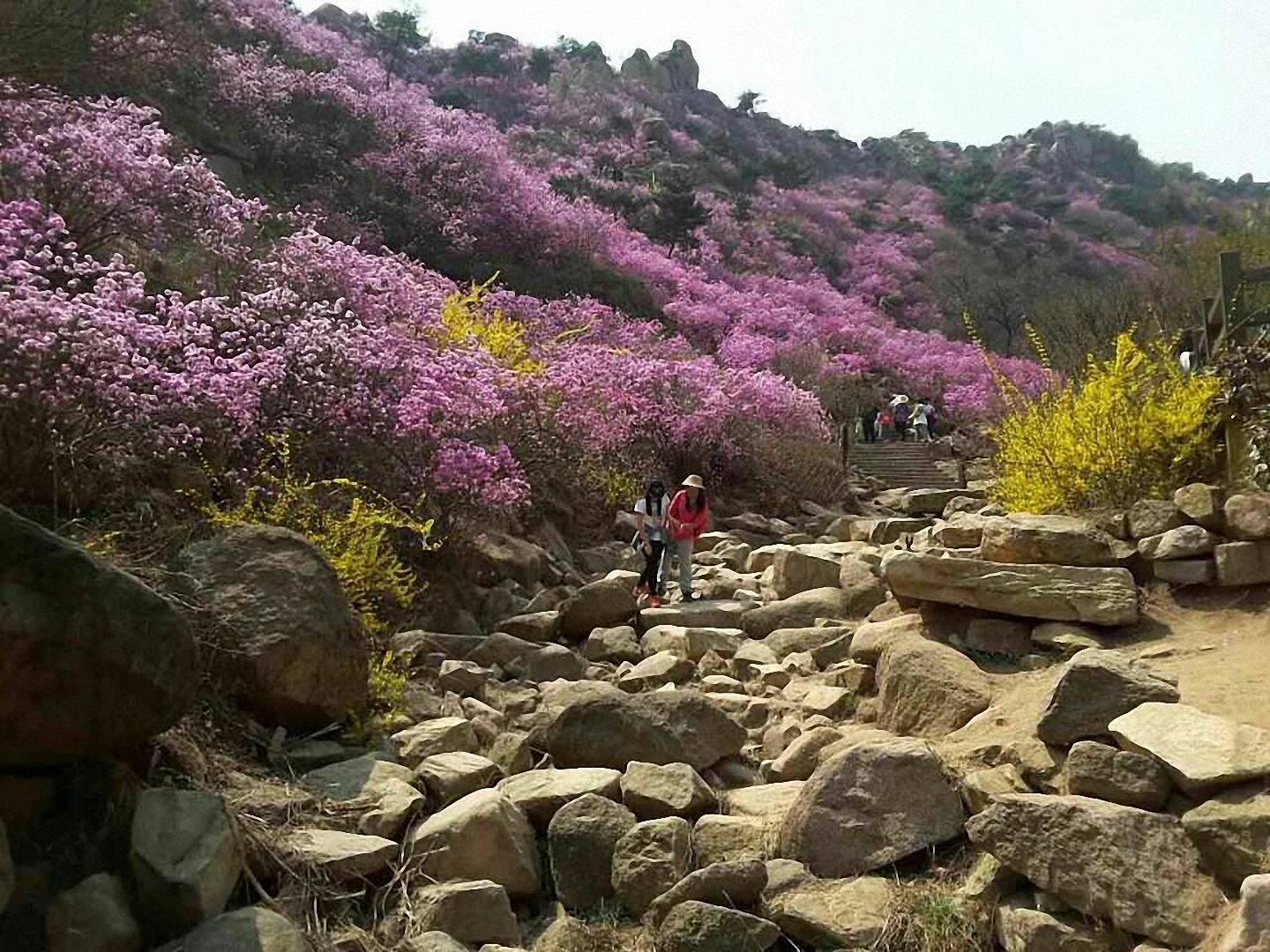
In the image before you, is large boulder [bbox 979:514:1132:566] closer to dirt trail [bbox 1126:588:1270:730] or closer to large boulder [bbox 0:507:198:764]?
dirt trail [bbox 1126:588:1270:730]

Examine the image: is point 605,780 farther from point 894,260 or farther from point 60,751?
point 894,260

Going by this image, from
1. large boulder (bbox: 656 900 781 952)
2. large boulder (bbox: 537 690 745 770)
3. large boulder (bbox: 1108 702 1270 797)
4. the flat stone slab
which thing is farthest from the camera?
the flat stone slab

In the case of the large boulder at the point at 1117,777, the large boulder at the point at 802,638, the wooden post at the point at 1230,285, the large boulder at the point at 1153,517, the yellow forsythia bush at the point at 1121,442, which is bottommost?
the large boulder at the point at 802,638

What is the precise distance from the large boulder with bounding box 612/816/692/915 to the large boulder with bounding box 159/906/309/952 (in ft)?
3.89

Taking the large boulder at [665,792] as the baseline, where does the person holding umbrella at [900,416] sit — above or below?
above

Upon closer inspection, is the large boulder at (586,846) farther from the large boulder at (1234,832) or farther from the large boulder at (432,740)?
the large boulder at (1234,832)

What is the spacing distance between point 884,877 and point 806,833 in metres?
0.32

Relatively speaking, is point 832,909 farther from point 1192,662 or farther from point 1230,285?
point 1230,285

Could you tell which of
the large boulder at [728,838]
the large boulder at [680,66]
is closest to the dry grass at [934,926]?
the large boulder at [728,838]

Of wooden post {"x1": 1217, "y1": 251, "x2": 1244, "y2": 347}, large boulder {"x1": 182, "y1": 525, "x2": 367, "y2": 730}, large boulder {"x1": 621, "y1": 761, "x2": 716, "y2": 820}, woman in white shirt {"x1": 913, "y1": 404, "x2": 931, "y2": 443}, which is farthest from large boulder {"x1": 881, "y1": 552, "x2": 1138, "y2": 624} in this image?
woman in white shirt {"x1": 913, "y1": 404, "x2": 931, "y2": 443}

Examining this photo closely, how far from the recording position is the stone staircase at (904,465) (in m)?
18.5

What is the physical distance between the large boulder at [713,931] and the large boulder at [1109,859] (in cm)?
86

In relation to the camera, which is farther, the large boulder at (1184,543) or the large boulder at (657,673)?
the large boulder at (657,673)

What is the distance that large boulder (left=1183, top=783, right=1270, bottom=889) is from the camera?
3.18 meters
